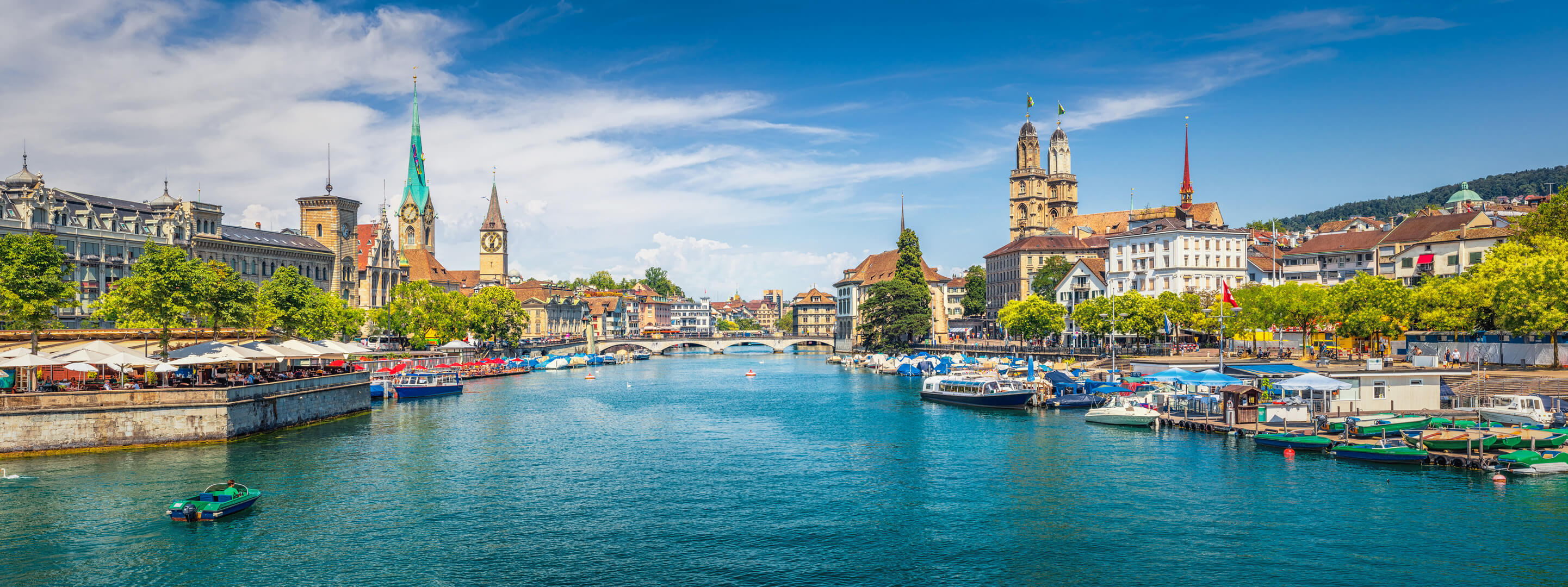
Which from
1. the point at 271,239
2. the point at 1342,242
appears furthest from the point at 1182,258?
the point at 271,239

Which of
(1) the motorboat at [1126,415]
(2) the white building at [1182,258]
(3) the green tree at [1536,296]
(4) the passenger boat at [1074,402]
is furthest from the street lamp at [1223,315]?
(2) the white building at [1182,258]

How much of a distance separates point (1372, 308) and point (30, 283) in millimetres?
92726

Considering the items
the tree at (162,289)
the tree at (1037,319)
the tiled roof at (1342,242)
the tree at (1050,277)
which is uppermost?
the tiled roof at (1342,242)

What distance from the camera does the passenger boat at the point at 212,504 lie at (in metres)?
34.6

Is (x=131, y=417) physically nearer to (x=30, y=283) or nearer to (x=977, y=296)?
(x=30, y=283)

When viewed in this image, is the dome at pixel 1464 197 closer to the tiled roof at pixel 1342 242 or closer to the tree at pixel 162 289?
the tiled roof at pixel 1342 242

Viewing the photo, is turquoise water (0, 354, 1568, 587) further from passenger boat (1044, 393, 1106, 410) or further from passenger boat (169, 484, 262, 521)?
passenger boat (1044, 393, 1106, 410)

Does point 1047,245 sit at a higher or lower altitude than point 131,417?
higher

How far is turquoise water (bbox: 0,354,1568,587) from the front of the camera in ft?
96.7

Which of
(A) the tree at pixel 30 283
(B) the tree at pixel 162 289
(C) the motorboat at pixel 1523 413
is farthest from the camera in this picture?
(B) the tree at pixel 162 289

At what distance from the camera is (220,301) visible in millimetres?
64562

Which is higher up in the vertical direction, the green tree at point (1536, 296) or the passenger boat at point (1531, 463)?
the green tree at point (1536, 296)

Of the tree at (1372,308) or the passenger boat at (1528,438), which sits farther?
the tree at (1372,308)

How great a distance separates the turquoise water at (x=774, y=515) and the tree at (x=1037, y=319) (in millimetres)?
68811
